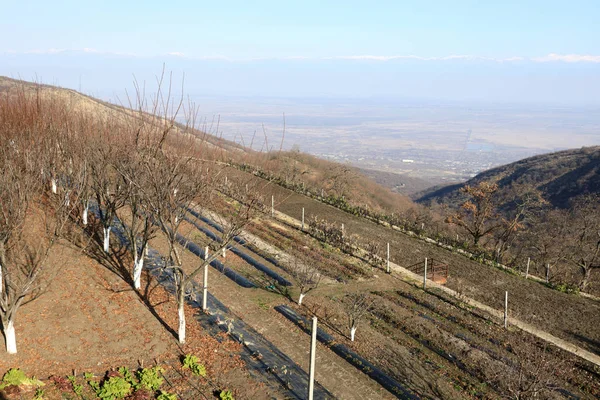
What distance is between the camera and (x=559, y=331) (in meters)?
16.3

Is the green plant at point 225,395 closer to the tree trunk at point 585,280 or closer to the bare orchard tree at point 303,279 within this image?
the bare orchard tree at point 303,279

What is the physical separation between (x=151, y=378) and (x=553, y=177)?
66109 millimetres

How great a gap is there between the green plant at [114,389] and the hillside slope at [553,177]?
156 feet

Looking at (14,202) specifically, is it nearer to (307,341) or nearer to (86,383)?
(86,383)


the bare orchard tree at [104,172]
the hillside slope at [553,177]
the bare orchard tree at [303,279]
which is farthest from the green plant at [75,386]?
the hillside slope at [553,177]

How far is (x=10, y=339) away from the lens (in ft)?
33.7

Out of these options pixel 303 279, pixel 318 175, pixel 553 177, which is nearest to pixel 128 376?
pixel 303 279

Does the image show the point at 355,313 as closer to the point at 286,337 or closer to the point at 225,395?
the point at 286,337

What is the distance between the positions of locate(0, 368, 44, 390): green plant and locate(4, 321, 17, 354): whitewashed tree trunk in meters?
0.91

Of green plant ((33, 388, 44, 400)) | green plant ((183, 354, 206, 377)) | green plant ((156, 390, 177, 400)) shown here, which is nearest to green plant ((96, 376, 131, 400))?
green plant ((156, 390, 177, 400))

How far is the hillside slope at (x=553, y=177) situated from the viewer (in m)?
53.4

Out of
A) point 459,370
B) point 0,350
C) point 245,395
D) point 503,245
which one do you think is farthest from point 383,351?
point 503,245

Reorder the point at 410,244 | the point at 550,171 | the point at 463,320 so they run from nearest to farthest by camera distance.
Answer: the point at 463,320
the point at 410,244
the point at 550,171

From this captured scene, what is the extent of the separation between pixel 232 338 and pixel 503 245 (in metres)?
20.4
